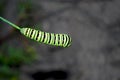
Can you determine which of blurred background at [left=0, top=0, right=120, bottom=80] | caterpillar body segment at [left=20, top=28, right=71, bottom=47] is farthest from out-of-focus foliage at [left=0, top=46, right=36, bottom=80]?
caterpillar body segment at [left=20, top=28, right=71, bottom=47]

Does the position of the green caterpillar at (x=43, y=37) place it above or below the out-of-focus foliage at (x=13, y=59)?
below

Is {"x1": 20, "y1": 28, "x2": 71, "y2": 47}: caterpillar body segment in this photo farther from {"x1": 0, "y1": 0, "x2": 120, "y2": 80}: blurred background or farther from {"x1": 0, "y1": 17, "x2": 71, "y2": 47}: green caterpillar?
{"x1": 0, "y1": 0, "x2": 120, "y2": 80}: blurred background

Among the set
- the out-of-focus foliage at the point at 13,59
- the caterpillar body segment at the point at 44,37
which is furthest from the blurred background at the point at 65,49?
the caterpillar body segment at the point at 44,37

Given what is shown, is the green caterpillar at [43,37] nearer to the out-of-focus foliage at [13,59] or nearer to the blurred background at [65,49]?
the blurred background at [65,49]

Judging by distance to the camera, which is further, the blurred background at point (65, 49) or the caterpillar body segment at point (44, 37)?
the blurred background at point (65, 49)

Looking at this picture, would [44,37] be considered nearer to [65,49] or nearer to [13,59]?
Answer: [13,59]

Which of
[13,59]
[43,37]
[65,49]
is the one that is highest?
[65,49]

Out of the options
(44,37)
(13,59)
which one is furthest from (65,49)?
(44,37)

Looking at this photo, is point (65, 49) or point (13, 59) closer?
point (13, 59)
